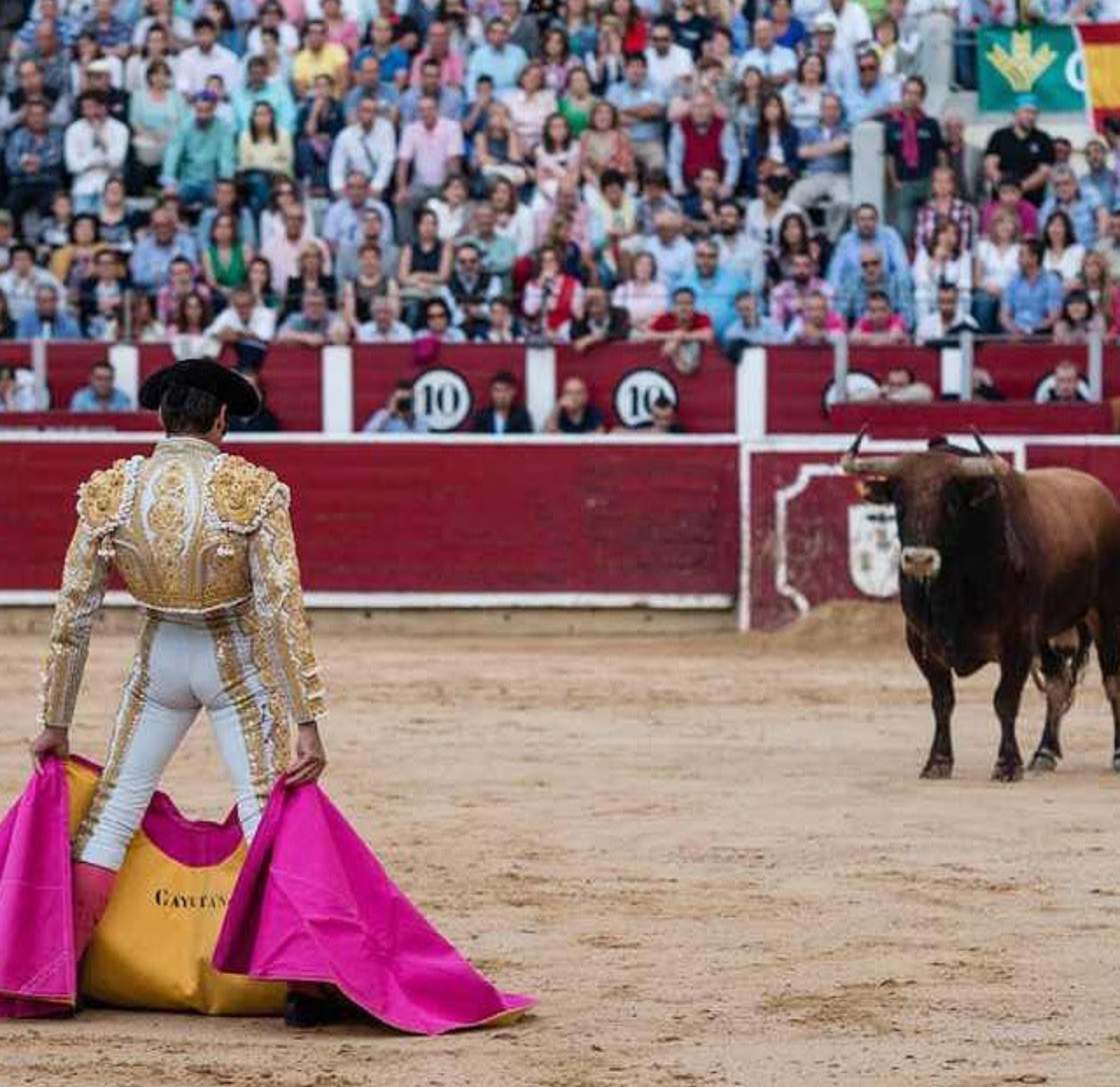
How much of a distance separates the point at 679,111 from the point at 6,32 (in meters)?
4.54

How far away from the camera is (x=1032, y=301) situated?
14.3m

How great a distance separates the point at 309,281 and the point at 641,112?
1943 mm

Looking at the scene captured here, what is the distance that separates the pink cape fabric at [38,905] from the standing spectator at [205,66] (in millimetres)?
11165

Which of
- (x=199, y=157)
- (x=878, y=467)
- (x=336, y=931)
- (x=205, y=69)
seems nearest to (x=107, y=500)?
(x=336, y=931)

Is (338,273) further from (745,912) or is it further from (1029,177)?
(745,912)

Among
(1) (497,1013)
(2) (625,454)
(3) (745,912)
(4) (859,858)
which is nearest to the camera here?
(1) (497,1013)

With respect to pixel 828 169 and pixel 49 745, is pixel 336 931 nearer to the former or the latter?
pixel 49 745

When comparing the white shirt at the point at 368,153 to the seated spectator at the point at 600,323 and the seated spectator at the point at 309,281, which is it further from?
the seated spectator at the point at 600,323

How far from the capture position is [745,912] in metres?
6.45

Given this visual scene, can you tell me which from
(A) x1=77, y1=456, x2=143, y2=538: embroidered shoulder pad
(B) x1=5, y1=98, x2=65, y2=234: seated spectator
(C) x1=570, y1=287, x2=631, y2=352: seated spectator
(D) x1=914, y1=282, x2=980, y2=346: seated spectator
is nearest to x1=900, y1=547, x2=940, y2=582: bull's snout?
(A) x1=77, y1=456, x2=143, y2=538: embroidered shoulder pad

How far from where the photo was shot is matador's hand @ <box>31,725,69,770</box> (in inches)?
208

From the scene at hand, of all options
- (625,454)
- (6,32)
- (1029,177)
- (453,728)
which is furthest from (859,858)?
(6,32)

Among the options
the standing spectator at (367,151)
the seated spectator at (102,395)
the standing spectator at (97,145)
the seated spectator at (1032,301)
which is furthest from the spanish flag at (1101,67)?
the seated spectator at (102,395)

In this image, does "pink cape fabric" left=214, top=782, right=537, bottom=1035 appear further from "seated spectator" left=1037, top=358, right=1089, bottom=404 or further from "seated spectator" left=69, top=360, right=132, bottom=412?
"seated spectator" left=69, top=360, right=132, bottom=412
